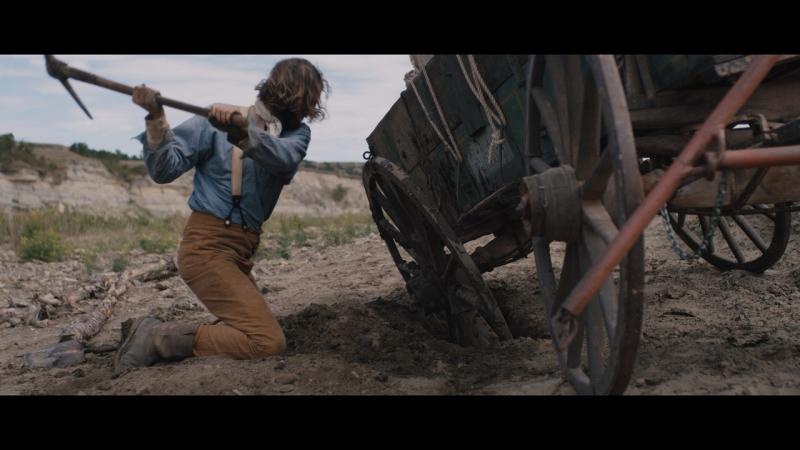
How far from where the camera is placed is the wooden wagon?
2.01 m

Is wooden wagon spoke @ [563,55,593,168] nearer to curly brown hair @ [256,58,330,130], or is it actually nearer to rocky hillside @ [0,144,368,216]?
curly brown hair @ [256,58,330,130]

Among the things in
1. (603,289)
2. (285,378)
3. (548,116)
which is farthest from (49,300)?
(603,289)

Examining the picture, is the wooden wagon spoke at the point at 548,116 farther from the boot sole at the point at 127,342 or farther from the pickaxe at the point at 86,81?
the boot sole at the point at 127,342

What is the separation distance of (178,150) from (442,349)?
71.9 inches

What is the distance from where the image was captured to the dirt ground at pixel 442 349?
9.38 ft

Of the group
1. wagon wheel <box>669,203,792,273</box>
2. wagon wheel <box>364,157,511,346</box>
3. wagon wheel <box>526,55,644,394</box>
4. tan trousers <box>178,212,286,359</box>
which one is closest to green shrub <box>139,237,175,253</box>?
wagon wheel <box>364,157,511,346</box>

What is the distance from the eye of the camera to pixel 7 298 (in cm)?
695

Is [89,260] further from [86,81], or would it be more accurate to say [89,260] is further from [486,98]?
[486,98]

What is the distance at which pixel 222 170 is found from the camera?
3871 millimetres

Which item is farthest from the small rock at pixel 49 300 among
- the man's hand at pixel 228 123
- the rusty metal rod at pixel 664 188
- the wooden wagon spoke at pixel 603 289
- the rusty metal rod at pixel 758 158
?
the rusty metal rod at pixel 758 158

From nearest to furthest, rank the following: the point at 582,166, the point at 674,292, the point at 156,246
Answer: the point at 582,166 → the point at 674,292 → the point at 156,246

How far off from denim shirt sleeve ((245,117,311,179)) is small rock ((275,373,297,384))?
1.11 metres

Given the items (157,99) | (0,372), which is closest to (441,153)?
(157,99)

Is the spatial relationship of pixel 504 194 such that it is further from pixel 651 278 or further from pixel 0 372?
pixel 0 372
